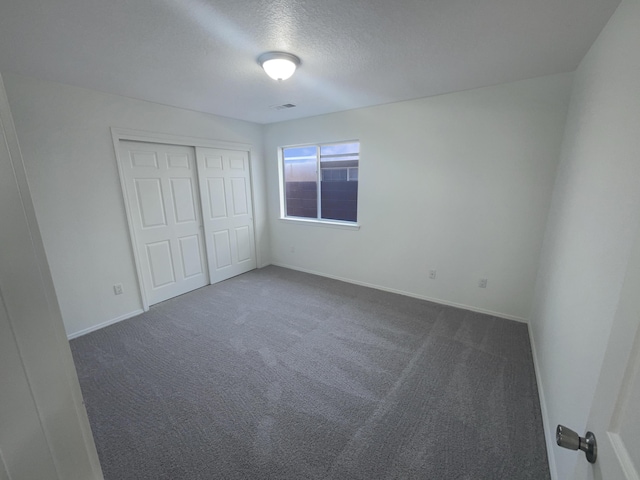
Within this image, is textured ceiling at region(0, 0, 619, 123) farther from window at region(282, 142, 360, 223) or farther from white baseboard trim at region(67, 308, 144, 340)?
white baseboard trim at region(67, 308, 144, 340)

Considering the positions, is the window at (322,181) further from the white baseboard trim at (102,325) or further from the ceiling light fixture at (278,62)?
the white baseboard trim at (102,325)

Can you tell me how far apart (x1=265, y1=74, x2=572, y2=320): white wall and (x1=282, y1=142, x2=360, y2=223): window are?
0.22m

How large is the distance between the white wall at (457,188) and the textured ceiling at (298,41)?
1.07ft

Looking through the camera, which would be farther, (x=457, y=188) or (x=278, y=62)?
(x=457, y=188)

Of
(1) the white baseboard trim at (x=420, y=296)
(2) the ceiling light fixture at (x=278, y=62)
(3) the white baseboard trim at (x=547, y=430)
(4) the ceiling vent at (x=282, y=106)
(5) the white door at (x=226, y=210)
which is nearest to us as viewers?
(3) the white baseboard trim at (x=547, y=430)

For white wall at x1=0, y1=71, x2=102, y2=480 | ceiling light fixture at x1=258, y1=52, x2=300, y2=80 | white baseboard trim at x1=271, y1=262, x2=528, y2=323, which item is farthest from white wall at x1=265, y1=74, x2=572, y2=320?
white wall at x1=0, y1=71, x2=102, y2=480

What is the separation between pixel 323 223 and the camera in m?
4.16

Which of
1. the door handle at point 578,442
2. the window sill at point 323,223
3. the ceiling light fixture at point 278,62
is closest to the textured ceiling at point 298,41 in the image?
the ceiling light fixture at point 278,62

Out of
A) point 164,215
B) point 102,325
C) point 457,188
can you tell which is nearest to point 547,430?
point 457,188

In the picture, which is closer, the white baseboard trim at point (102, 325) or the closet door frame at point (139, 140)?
the white baseboard trim at point (102, 325)

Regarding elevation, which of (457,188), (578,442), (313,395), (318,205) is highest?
(457,188)

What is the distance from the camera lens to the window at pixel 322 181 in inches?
154

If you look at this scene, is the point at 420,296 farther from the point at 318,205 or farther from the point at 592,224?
the point at 592,224

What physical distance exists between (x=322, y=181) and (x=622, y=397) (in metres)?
3.90
